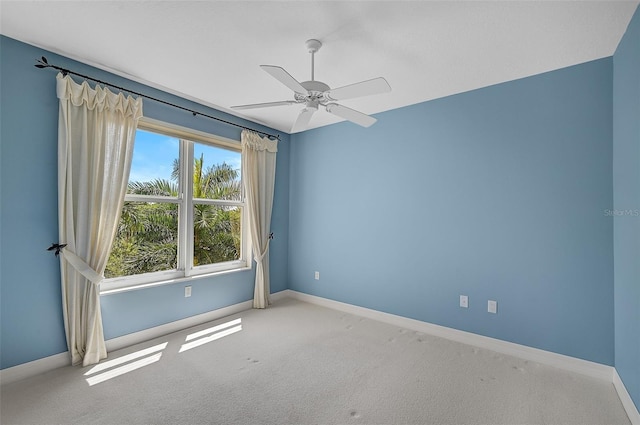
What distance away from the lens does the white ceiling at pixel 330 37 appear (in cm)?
184

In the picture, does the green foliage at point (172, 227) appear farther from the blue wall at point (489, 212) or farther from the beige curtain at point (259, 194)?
the blue wall at point (489, 212)

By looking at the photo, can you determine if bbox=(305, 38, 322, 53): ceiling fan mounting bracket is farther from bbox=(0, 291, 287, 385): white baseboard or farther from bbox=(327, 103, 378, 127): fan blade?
bbox=(0, 291, 287, 385): white baseboard

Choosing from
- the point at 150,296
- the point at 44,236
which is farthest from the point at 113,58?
the point at 150,296

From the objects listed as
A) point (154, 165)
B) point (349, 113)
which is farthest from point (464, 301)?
Result: point (154, 165)

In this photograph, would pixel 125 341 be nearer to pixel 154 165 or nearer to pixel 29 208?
pixel 29 208

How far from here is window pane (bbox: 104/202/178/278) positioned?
2.88 m

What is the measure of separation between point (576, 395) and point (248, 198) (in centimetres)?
364

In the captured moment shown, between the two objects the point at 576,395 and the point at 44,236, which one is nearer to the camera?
the point at 576,395

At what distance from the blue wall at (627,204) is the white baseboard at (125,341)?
12.0ft

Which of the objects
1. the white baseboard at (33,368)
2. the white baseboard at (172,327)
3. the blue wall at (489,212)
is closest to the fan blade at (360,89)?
the blue wall at (489,212)

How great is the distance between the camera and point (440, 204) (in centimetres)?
318

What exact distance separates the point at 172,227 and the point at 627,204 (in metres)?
3.98

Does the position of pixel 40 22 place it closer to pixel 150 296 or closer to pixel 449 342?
pixel 150 296

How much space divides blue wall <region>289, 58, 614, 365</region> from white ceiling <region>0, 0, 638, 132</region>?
0.37 meters
